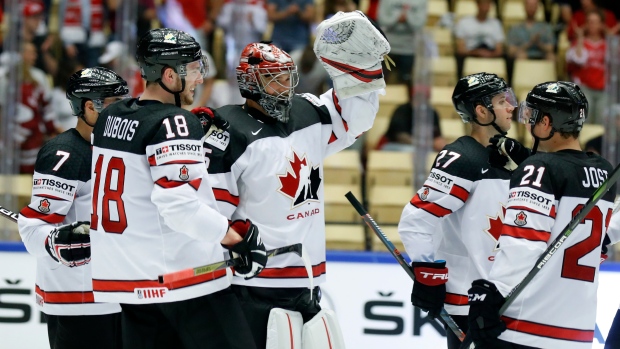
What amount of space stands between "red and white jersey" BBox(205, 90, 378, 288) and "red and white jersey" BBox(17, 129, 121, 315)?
1.78 ft

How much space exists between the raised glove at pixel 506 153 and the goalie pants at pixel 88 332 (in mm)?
1545

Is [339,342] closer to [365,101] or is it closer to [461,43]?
[365,101]

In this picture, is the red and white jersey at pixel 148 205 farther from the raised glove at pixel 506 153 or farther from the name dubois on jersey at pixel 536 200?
the raised glove at pixel 506 153

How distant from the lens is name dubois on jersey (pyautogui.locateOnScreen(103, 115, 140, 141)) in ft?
10.8

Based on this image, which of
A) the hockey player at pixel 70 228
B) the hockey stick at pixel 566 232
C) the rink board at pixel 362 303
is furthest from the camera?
the rink board at pixel 362 303

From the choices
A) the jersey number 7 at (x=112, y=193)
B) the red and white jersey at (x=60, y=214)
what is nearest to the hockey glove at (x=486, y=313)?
the jersey number 7 at (x=112, y=193)

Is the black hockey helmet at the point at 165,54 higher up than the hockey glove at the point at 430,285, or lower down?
higher up

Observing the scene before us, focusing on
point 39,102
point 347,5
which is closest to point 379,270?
point 39,102

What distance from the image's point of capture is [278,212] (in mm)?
3631

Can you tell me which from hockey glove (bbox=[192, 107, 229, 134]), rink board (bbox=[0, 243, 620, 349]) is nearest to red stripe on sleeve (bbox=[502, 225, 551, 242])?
hockey glove (bbox=[192, 107, 229, 134])

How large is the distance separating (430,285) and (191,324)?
38.1 inches

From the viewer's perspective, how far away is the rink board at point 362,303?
5215 millimetres

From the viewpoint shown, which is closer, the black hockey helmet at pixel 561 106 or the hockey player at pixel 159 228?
the hockey player at pixel 159 228

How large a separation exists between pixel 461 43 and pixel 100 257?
487cm
